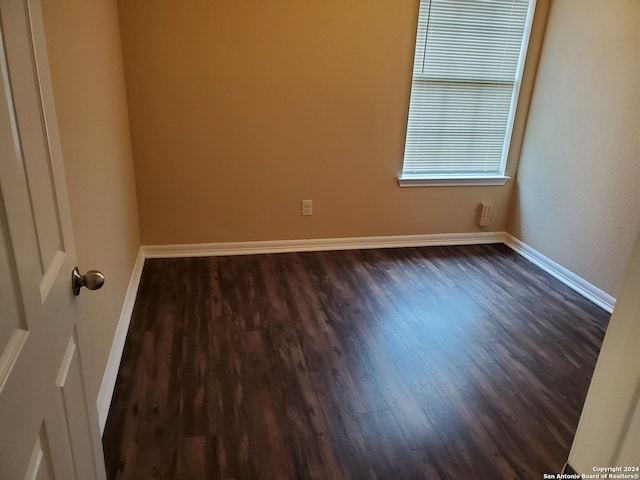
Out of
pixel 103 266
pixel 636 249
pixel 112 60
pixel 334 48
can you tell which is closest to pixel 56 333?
pixel 636 249

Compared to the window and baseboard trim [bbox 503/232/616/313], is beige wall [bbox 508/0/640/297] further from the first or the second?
the window

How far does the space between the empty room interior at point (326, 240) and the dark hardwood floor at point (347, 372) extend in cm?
1

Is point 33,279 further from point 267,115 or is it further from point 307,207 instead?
point 307,207

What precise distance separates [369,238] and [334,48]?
153 centimetres

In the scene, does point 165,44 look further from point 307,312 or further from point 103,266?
point 307,312

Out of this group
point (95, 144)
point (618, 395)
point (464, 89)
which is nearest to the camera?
point (618, 395)

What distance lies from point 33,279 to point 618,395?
993 mm

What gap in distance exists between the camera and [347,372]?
90.0 inches

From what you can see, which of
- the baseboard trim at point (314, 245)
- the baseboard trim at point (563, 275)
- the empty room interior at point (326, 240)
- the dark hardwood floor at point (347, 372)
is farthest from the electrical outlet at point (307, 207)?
the baseboard trim at point (563, 275)

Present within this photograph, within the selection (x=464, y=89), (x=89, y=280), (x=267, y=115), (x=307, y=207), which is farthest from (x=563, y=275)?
(x=89, y=280)

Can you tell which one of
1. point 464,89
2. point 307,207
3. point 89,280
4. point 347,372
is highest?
point 464,89

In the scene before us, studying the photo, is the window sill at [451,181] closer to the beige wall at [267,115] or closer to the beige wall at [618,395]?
the beige wall at [267,115]

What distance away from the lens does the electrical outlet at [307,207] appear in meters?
3.71

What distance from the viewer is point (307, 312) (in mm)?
2846
